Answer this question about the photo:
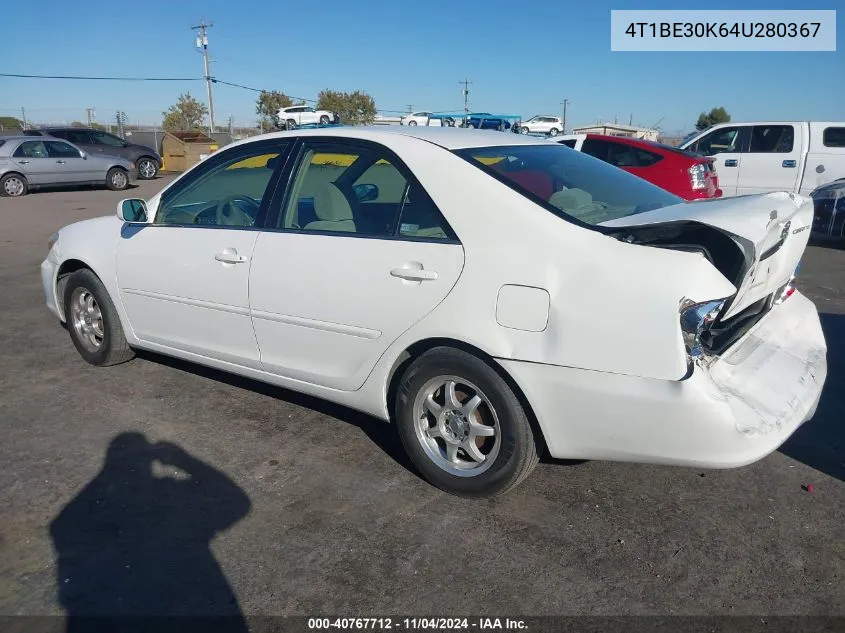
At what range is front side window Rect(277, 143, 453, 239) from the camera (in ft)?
10.5

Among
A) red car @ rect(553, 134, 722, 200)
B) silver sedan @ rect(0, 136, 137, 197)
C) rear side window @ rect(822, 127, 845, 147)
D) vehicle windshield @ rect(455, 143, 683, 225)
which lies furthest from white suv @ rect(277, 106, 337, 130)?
vehicle windshield @ rect(455, 143, 683, 225)

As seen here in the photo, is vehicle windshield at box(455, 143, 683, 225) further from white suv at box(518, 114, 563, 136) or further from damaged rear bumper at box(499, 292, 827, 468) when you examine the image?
white suv at box(518, 114, 563, 136)

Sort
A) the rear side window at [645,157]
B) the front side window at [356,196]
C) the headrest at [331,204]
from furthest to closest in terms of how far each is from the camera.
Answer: the rear side window at [645,157] → the headrest at [331,204] → the front side window at [356,196]

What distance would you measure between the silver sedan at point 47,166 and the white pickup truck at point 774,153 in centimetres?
1547

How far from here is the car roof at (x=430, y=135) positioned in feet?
11.2

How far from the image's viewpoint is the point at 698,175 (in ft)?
32.4

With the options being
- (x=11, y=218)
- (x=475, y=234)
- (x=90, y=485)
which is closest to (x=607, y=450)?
(x=475, y=234)

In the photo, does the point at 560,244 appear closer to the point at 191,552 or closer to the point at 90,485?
the point at 191,552

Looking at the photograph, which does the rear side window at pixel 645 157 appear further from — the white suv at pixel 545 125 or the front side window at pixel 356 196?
the white suv at pixel 545 125

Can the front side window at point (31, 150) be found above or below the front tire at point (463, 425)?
above

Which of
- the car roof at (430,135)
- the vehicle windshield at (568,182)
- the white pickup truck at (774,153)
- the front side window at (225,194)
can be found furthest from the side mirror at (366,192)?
the white pickup truck at (774,153)

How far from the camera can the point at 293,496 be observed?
327cm

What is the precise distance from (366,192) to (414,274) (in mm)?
863

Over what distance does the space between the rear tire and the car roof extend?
17.4 metres
